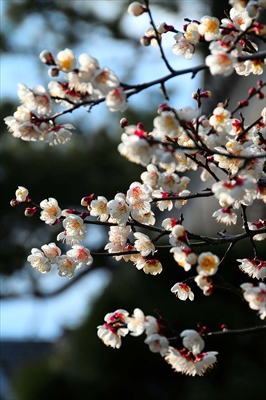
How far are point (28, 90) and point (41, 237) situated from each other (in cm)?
540

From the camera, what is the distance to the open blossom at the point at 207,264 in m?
0.97

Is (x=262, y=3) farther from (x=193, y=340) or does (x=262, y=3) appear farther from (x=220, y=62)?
(x=193, y=340)

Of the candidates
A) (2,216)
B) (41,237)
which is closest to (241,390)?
(41,237)

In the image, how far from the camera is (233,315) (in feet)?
12.0

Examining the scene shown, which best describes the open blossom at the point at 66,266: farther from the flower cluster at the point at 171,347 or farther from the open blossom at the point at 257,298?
the open blossom at the point at 257,298

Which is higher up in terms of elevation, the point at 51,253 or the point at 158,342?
the point at 51,253

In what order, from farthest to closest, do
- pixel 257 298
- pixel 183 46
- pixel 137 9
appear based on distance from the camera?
pixel 183 46 → pixel 137 9 → pixel 257 298

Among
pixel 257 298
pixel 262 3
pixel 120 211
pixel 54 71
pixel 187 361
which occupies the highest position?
pixel 262 3

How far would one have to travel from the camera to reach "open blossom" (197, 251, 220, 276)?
968 mm

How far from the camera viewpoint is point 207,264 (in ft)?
3.21

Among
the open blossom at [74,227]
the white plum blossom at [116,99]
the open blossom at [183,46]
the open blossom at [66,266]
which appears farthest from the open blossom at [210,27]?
the open blossom at [66,266]

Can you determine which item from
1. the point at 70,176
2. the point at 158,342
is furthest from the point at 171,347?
the point at 70,176

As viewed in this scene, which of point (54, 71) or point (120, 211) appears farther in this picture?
point (120, 211)

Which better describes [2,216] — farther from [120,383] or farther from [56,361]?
[120,383]
